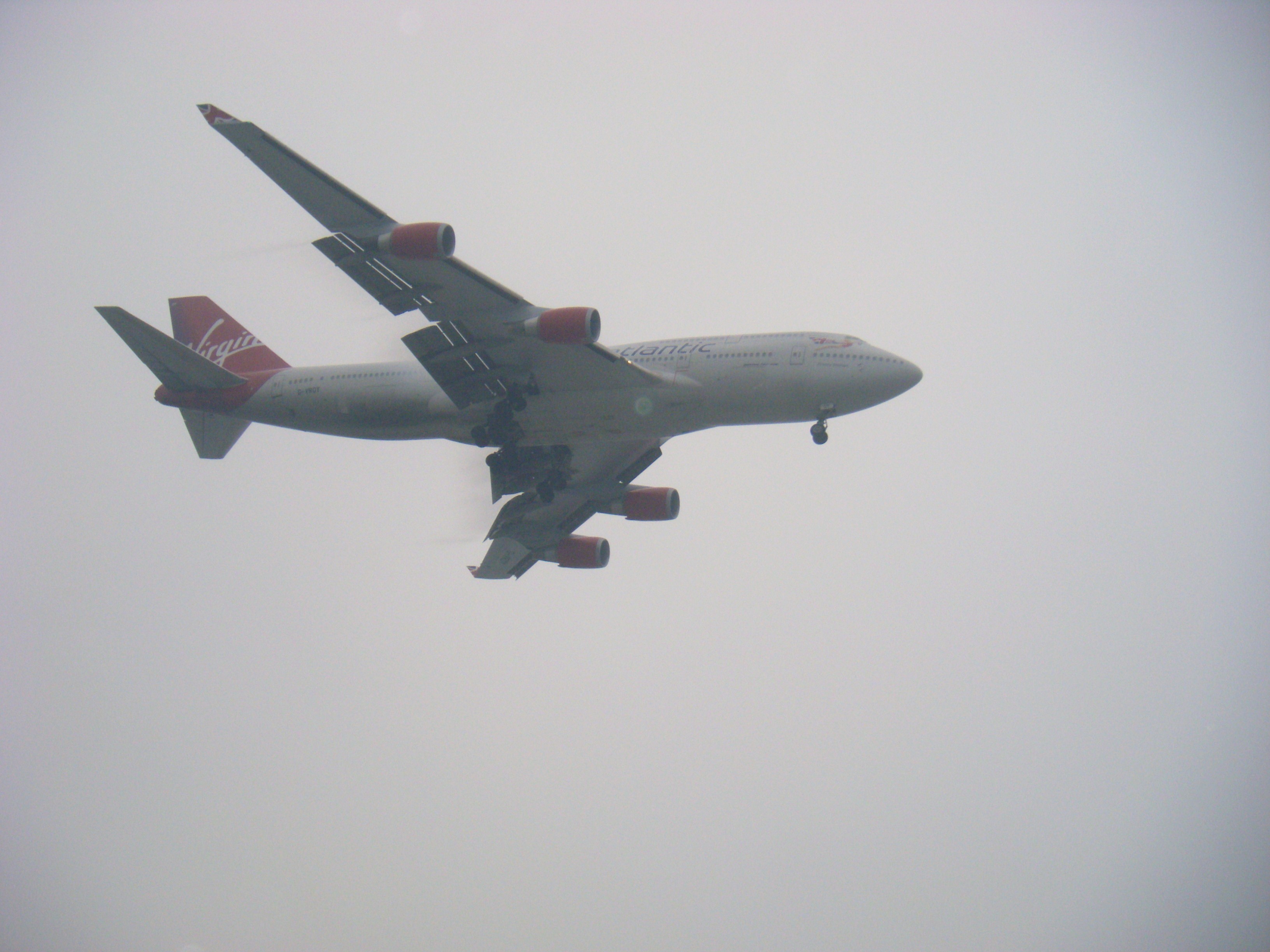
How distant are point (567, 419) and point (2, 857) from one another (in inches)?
4125

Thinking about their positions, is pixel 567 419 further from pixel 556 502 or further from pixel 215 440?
pixel 215 440

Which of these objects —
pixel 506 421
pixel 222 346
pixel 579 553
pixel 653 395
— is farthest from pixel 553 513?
pixel 222 346

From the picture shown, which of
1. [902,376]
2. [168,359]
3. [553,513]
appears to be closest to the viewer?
[902,376]

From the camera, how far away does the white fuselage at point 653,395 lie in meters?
32.1

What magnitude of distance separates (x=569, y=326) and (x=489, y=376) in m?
4.59

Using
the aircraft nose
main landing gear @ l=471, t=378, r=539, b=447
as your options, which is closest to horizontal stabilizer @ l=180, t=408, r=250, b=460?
main landing gear @ l=471, t=378, r=539, b=447

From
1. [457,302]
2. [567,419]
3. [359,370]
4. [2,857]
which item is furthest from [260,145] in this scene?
[2,857]

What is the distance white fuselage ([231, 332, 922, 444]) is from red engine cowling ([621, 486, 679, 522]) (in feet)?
17.6

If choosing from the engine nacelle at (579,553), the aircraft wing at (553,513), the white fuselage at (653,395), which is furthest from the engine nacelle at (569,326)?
the engine nacelle at (579,553)

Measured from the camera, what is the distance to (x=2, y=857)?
10856 centimetres

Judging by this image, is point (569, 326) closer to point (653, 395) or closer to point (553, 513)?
point (653, 395)

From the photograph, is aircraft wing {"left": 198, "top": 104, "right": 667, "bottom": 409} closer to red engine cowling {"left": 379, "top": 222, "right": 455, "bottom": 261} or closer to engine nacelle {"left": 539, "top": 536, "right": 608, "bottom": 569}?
red engine cowling {"left": 379, "top": 222, "right": 455, "bottom": 261}

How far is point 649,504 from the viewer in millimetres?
40562

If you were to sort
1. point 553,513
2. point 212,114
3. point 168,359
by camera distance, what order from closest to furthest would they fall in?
point 212,114
point 168,359
point 553,513
